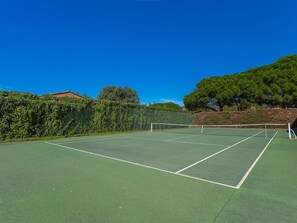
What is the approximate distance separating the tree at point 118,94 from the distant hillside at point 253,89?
10484 millimetres

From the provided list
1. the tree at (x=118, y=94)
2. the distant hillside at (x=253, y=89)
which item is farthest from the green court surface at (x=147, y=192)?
the tree at (x=118, y=94)

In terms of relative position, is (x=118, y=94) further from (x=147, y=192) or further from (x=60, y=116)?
(x=147, y=192)

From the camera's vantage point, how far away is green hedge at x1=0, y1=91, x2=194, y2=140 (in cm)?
977

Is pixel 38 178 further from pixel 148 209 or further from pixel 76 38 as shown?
pixel 76 38

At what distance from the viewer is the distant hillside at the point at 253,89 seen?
82.4 feet

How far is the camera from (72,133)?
12.5 metres

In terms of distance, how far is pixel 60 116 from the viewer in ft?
38.8

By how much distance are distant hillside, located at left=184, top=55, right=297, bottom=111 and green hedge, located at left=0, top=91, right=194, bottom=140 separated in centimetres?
1532

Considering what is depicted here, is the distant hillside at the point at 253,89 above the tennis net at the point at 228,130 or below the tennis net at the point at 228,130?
above

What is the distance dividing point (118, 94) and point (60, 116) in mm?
22217

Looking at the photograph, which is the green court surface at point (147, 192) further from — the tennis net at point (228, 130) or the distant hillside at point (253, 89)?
the distant hillside at point (253, 89)

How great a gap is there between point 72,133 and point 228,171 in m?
10.9

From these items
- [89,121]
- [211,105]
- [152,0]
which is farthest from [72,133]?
[211,105]

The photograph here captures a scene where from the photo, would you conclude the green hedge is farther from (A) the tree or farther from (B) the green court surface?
(A) the tree
